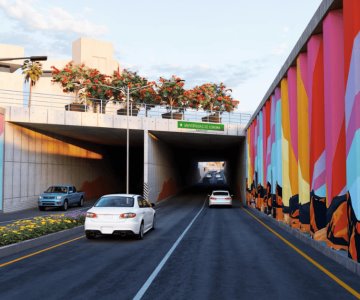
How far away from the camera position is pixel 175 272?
8.44 m

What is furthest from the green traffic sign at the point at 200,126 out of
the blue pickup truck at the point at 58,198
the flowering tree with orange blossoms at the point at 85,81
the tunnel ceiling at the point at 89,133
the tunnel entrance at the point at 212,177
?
the tunnel entrance at the point at 212,177

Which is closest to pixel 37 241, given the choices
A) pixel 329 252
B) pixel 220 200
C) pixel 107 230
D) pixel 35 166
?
pixel 107 230

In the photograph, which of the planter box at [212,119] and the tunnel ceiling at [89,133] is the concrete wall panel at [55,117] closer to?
the tunnel ceiling at [89,133]

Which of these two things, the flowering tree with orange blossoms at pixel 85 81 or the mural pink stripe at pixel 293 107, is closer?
the mural pink stripe at pixel 293 107

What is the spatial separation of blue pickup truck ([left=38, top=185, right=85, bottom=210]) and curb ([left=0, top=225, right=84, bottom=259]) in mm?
12666

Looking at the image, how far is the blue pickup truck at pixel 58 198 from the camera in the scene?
93.8 ft

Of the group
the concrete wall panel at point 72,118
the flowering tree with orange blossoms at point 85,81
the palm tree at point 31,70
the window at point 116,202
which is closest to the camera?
the window at point 116,202

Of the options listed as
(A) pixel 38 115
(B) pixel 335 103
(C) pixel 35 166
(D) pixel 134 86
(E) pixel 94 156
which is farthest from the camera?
(D) pixel 134 86

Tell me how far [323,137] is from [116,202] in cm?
734

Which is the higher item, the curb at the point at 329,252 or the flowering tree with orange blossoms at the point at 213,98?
the flowering tree with orange blossoms at the point at 213,98

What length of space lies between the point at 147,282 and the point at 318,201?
7650 mm

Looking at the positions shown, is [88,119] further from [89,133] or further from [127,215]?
[127,215]

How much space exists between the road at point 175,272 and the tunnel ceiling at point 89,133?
2218 cm

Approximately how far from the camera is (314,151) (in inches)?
527
